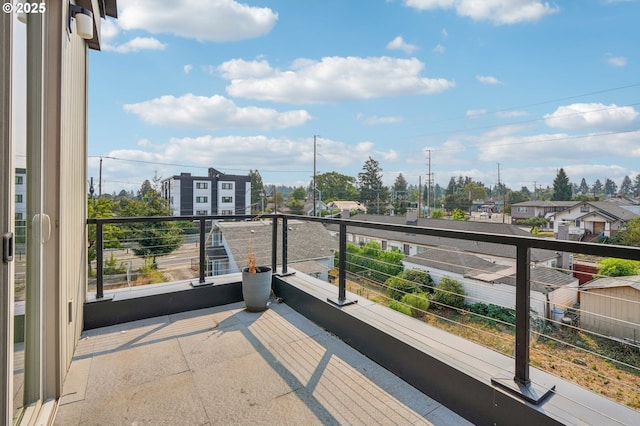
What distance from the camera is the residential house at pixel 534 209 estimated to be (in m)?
30.9

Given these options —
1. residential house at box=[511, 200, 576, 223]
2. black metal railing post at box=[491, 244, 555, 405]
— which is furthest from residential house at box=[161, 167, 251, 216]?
residential house at box=[511, 200, 576, 223]

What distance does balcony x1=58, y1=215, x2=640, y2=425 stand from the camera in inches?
60.7

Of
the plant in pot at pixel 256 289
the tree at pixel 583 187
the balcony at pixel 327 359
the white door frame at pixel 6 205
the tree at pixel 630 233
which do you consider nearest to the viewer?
the white door frame at pixel 6 205

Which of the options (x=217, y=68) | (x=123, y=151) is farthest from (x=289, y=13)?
(x=123, y=151)

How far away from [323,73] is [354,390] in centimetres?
1180

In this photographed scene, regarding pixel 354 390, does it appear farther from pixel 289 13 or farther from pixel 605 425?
pixel 289 13

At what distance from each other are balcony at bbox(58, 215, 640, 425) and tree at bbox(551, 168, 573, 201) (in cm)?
4268

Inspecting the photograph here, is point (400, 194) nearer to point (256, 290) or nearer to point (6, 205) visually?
point (256, 290)


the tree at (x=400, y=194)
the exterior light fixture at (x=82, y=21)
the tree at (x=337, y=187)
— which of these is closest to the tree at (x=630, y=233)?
the exterior light fixture at (x=82, y=21)

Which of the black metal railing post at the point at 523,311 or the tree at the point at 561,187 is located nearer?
the black metal railing post at the point at 523,311

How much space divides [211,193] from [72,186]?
93.8ft

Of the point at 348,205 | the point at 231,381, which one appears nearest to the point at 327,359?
the point at 231,381

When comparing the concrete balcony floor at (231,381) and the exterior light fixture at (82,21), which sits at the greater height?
the exterior light fixture at (82,21)
